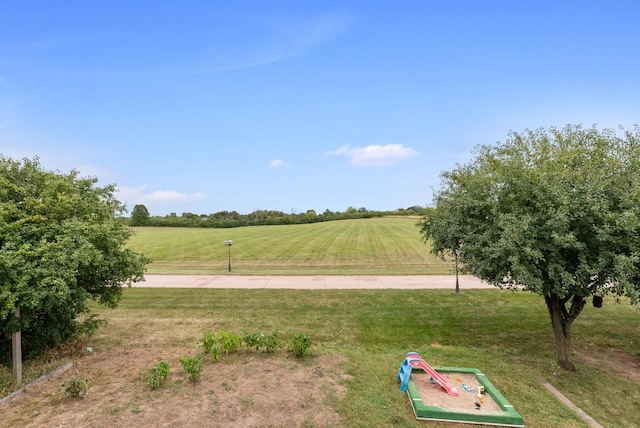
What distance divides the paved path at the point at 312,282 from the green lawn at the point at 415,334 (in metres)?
1.26

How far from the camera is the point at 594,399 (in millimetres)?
6047

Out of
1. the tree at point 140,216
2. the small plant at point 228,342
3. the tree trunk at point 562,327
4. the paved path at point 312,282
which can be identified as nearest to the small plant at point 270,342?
the small plant at point 228,342

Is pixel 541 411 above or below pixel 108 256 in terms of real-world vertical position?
below

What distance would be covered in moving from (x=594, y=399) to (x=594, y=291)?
6.83ft

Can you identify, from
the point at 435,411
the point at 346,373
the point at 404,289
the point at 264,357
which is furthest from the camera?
the point at 404,289

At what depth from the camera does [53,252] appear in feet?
18.7

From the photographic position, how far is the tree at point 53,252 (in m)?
5.39

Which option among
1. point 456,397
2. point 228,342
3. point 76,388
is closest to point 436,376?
point 456,397

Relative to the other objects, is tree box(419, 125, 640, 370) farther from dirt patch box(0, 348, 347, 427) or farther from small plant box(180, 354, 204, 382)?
small plant box(180, 354, 204, 382)

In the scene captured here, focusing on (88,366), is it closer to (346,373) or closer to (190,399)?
(190,399)

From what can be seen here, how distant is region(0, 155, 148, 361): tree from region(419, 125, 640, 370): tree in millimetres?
8138

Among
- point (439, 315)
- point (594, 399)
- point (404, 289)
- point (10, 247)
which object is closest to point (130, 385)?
point (10, 247)

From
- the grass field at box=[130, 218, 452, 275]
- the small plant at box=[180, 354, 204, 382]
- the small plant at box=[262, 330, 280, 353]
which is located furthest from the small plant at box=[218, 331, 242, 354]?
the grass field at box=[130, 218, 452, 275]

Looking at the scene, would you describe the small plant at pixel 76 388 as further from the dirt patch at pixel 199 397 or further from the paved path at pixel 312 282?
the paved path at pixel 312 282
